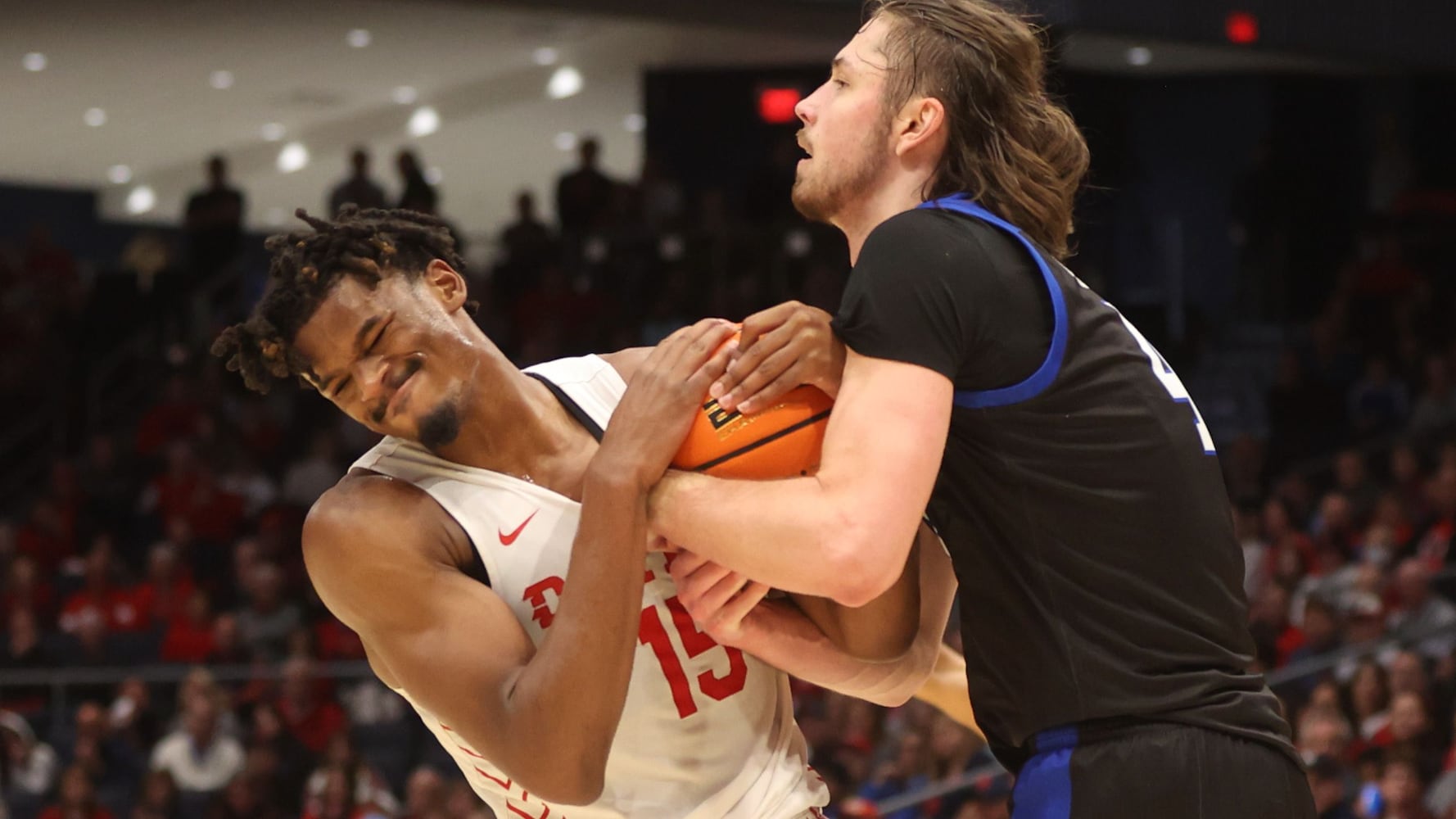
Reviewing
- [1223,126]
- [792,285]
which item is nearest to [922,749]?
[792,285]

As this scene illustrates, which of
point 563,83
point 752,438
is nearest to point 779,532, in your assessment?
point 752,438

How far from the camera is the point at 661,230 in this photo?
1268cm

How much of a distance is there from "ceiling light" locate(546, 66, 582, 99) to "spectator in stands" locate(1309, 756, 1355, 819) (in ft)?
30.7

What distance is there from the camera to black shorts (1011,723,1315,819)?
240 cm

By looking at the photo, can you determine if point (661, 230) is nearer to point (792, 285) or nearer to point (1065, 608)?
point (792, 285)

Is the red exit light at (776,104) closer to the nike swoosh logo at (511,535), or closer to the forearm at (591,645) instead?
the nike swoosh logo at (511,535)

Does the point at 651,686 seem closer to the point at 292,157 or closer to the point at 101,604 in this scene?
the point at 101,604

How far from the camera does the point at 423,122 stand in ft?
53.8

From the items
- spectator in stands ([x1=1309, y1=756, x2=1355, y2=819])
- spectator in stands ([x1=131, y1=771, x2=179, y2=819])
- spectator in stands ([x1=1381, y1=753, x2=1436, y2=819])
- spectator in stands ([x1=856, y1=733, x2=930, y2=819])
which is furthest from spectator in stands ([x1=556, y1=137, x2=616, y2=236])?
spectator in stands ([x1=1381, y1=753, x2=1436, y2=819])

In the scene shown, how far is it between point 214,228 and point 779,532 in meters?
12.2

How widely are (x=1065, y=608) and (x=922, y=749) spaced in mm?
5843

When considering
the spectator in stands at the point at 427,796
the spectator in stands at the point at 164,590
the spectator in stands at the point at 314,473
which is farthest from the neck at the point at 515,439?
the spectator in stands at the point at 314,473

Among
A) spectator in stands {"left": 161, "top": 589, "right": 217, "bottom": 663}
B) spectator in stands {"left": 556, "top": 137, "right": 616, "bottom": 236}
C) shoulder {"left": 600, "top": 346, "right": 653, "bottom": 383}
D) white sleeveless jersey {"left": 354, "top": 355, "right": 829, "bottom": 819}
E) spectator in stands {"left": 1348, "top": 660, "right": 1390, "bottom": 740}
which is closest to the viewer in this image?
white sleeveless jersey {"left": 354, "top": 355, "right": 829, "bottom": 819}

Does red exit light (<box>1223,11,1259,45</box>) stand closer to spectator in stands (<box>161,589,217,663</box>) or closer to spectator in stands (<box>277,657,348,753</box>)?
spectator in stands (<box>277,657,348,753</box>)
